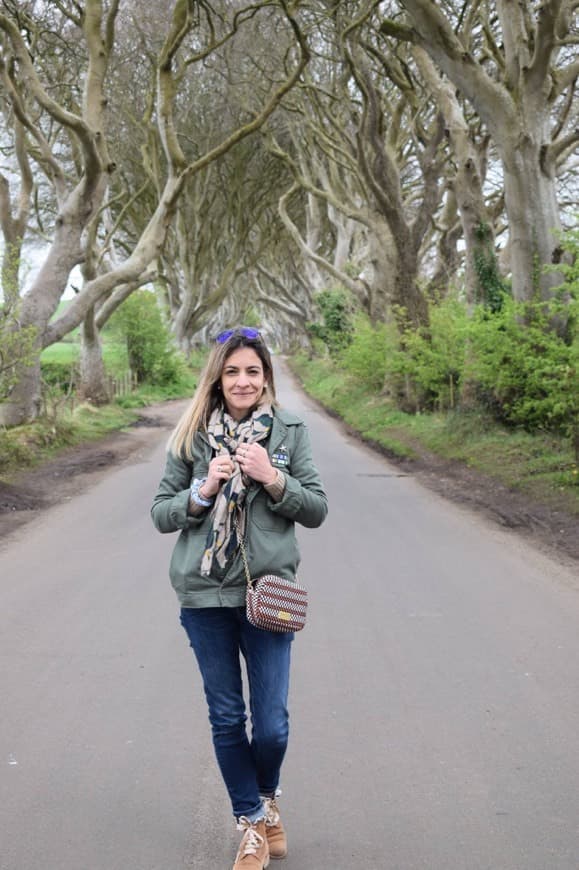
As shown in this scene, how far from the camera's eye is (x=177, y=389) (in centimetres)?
3647

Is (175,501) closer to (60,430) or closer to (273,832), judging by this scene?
(273,832)

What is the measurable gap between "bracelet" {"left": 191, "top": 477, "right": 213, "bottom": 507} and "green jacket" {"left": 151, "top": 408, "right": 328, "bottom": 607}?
4 cm

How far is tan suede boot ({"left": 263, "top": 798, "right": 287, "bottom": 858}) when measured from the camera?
332 cm

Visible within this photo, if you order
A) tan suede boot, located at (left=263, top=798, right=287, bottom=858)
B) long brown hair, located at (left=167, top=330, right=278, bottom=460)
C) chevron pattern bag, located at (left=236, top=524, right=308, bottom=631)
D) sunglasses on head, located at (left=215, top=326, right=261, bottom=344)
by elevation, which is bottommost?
tan suede boot, located at (left=263, top=798, right=287, bottom=858)

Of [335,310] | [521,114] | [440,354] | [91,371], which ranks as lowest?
[440,354]

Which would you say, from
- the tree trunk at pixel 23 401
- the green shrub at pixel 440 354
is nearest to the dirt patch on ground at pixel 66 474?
the tree trunk at pixel 23 401

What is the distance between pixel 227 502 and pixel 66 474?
39.4ft

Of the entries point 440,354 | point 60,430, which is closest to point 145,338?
point 60,430

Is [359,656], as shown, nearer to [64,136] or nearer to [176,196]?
[176,196]

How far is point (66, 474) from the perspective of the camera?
14648 mm

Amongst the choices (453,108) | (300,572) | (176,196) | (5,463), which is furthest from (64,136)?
(300,572)

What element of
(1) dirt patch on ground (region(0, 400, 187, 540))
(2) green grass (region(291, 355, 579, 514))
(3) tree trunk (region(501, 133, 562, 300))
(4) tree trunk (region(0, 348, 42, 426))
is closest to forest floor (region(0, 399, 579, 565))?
(1) dirt patch on ground (region(0, 400, 187, 540))

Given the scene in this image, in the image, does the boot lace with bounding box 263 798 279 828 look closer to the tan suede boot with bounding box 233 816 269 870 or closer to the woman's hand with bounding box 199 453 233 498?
the tan suede boot with bounding box 233 816 269 870

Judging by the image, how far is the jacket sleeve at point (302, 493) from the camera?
10.4ft
